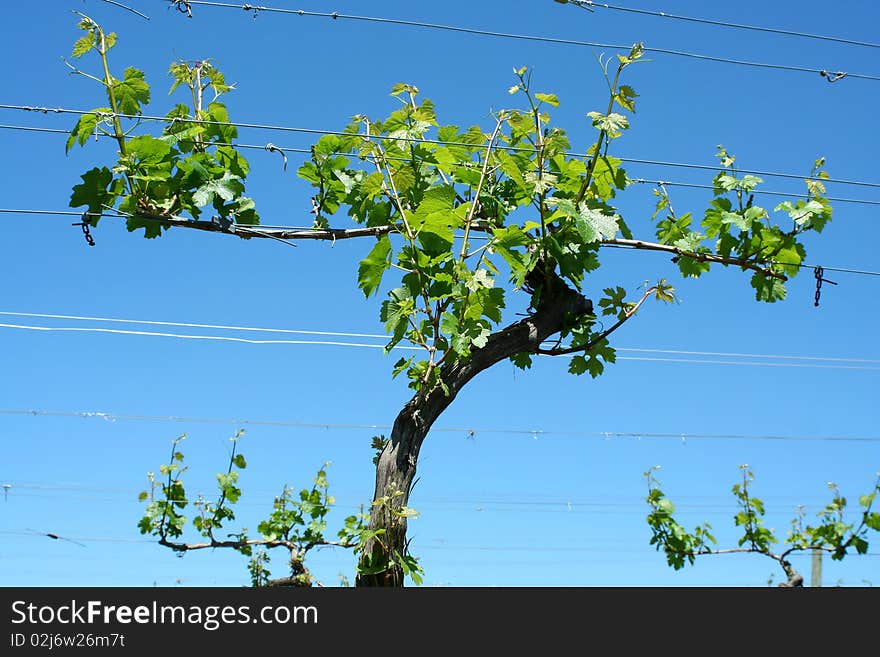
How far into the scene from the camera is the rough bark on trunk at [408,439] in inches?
104

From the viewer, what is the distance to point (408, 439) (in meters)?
2.75

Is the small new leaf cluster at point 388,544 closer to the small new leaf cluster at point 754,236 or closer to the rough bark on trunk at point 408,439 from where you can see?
the rough bark on trunk at point 408,439

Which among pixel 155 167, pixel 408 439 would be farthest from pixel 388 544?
pixel 155 167

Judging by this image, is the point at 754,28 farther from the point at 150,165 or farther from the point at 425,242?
the point at 150,165

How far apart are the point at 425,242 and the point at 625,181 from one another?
0.96m

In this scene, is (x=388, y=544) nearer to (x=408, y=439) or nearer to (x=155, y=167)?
(x=408, y=439)

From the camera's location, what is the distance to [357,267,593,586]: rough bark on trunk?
104 inches

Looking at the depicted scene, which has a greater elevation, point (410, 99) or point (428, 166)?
point (410, 99)

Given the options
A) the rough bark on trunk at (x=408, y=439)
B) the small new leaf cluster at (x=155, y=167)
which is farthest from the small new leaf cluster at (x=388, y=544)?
the small new leaf cluster at (x=155, y=167)

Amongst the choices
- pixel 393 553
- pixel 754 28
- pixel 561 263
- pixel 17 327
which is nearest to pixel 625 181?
pixel 561 263

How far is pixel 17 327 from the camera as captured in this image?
5.27 meters


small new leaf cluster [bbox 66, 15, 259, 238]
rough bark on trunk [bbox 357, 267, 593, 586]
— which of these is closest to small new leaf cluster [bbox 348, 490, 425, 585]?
rough bark on trunk [bbox 357, 267, 593, 586]

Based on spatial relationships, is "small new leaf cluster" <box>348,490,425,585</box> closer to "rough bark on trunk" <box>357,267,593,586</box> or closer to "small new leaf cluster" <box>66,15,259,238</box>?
"rough bark on trunk" <box>357,267,593,586</box>
